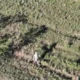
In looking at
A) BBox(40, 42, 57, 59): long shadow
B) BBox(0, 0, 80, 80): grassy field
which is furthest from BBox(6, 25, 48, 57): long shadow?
BBox(40, 42, 57, 59): long shadow

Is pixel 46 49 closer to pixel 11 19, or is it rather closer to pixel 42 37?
pixel 42 37

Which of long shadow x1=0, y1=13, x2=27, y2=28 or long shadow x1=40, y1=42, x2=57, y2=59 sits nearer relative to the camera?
long shadow x1=40, y1=42, x2=57, y2=59

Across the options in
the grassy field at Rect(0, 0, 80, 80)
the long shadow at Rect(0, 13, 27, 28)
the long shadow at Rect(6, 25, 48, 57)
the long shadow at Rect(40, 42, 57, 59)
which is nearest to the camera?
the grassy field at Rect(0, 0, 80, 80)

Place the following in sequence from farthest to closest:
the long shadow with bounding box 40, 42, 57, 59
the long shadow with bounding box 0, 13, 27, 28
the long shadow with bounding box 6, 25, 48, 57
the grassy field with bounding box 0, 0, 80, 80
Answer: the long shadow with bounding box 0, 13, 27, 28 < the long shadow with bounding box 6, 25, 48, 57 < the long shadow with bounding box 40, 42, 57, 59 < the grassy field with bounding box 0, 0, 80, 80

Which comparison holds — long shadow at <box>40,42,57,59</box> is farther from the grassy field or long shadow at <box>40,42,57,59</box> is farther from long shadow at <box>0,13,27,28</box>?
long shadow at <box>0,13,27,28</box>

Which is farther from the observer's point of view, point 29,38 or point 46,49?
point 29,38

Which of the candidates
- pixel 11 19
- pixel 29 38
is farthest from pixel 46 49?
pixel 11 19

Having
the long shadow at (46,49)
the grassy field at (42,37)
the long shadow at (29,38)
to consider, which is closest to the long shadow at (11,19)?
the grassy field at (42,37)

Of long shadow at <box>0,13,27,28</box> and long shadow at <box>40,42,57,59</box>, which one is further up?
long shadow at <box>0,13,27,28</box>

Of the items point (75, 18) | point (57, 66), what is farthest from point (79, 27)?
point (57, 66)

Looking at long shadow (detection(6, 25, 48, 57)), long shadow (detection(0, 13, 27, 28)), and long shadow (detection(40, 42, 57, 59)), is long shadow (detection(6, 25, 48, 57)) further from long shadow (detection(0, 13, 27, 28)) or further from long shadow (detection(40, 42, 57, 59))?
long shadow (detection(0, 13, 27, 28))
